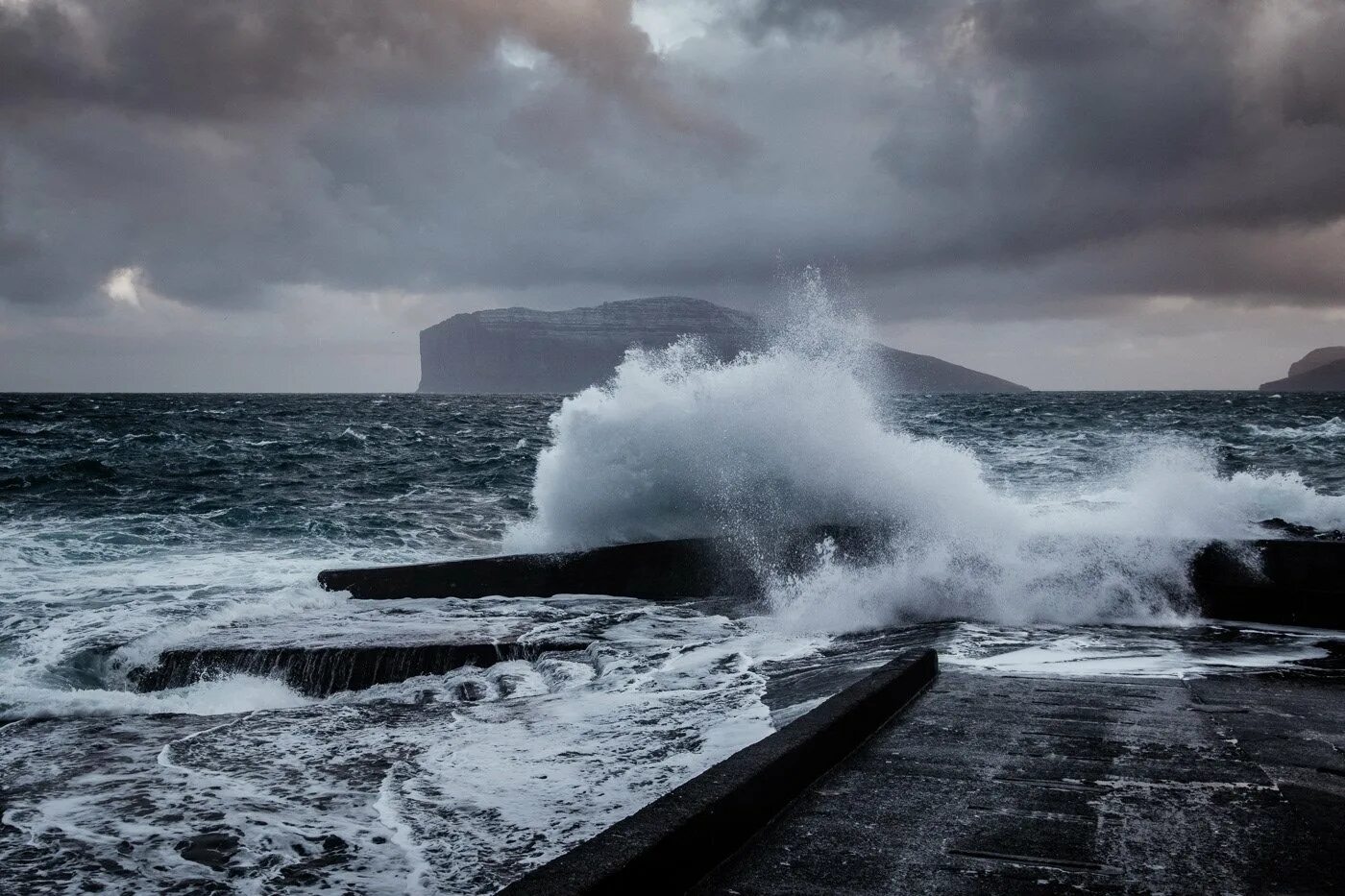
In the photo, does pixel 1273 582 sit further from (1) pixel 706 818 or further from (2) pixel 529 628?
(1) pixel 706 818

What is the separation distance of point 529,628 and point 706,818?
17.2 ft

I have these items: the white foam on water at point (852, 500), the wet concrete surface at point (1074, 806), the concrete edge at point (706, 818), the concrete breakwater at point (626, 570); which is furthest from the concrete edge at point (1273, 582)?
the concrete edge at point (706, 818)

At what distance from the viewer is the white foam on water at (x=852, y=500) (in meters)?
7.40

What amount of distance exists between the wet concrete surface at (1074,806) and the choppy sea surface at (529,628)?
91 cm

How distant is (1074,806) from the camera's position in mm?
2820

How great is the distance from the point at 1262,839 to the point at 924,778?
91 centimetres

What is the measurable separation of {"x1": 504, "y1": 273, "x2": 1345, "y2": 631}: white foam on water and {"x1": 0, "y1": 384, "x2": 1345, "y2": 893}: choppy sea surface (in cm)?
3

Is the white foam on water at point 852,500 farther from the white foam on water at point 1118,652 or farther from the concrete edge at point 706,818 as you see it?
the concrete edge at point 706,818

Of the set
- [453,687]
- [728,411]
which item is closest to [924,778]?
[453,687]

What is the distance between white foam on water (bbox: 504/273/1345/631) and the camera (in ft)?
24.3

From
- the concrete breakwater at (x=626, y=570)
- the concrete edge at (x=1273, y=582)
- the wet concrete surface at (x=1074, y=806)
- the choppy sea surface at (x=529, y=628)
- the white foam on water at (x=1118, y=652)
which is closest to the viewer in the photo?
the wet concrete surface at (x=1074, y=806)

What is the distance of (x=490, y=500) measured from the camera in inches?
691

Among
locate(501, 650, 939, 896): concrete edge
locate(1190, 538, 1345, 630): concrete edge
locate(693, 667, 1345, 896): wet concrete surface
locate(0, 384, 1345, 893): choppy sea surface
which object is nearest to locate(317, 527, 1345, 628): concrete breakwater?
locate(0, 384, 1345, 893): choppy sea surface

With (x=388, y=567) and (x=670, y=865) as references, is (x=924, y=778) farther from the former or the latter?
(x=388, y=567)
